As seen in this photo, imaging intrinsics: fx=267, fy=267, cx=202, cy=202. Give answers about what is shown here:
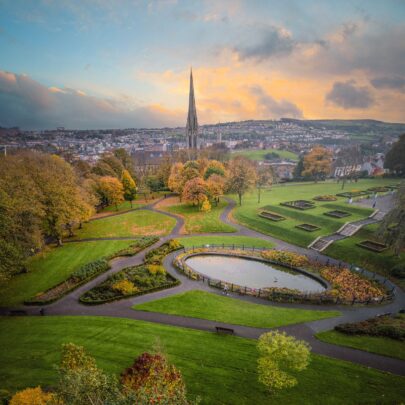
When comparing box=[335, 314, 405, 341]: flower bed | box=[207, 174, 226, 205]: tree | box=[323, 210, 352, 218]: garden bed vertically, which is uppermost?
box=[207, 174, 226, 205]: tree

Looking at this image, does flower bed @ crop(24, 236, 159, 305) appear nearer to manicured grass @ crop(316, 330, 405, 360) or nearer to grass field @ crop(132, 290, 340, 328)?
grass field @ crop(132, 290, 340, 328)

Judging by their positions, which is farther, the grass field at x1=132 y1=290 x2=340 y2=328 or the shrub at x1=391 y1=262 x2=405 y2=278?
the shrub at x1=391 y1=262 x2=405 y2=278

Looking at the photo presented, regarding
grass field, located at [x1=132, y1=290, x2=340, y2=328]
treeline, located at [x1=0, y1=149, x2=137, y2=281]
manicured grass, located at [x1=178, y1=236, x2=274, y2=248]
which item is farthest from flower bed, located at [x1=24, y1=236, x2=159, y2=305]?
grass field, located at [x1=132, y1=290, x2=340, y2=328]

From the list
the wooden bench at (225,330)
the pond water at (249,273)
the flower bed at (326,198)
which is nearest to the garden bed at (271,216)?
the flower bed at (326,198)

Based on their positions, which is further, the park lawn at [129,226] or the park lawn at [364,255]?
the park lawn at [129,226]

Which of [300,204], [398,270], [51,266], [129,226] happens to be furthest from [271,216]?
[51,266]

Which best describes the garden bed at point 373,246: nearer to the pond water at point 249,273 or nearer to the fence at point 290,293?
the fence at point 290,293

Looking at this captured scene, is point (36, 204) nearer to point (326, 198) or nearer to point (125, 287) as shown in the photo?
point (125, 287)

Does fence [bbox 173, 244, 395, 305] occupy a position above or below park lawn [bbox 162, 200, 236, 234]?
below
